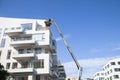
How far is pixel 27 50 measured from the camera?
47344 mm

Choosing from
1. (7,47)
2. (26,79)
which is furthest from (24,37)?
(26,79)

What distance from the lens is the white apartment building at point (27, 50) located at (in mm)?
42938

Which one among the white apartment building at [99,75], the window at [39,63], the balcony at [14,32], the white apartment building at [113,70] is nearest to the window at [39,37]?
the balcony at [14,32]

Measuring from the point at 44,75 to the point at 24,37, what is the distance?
13.5 meters

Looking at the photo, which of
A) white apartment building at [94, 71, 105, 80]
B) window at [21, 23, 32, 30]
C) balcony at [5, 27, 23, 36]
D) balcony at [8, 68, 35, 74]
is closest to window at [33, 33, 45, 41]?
window at [21, 23, 32, 30]

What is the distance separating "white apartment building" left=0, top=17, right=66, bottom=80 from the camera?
42938 mm

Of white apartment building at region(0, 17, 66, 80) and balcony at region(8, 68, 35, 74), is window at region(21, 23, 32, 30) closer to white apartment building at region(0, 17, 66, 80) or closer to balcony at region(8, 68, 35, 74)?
white apartment building at region(0, 17, 66, 80)

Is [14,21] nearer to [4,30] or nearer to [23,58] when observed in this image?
[4,30]

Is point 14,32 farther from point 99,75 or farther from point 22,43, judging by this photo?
point 99,75

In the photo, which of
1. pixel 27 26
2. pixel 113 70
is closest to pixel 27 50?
pixel 27 26

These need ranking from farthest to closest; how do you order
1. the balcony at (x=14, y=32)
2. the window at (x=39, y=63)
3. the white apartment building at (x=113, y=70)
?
the white apartment building at (x=113, y=70) → the balcony at (x=14, y=32) → the window at (x=39, y=63)

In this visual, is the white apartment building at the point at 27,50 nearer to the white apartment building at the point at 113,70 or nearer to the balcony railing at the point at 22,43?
the balcony railing at the point at 22,43

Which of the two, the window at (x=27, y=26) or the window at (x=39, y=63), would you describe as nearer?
the window at (x=39, y=63)

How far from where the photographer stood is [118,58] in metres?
88.5
